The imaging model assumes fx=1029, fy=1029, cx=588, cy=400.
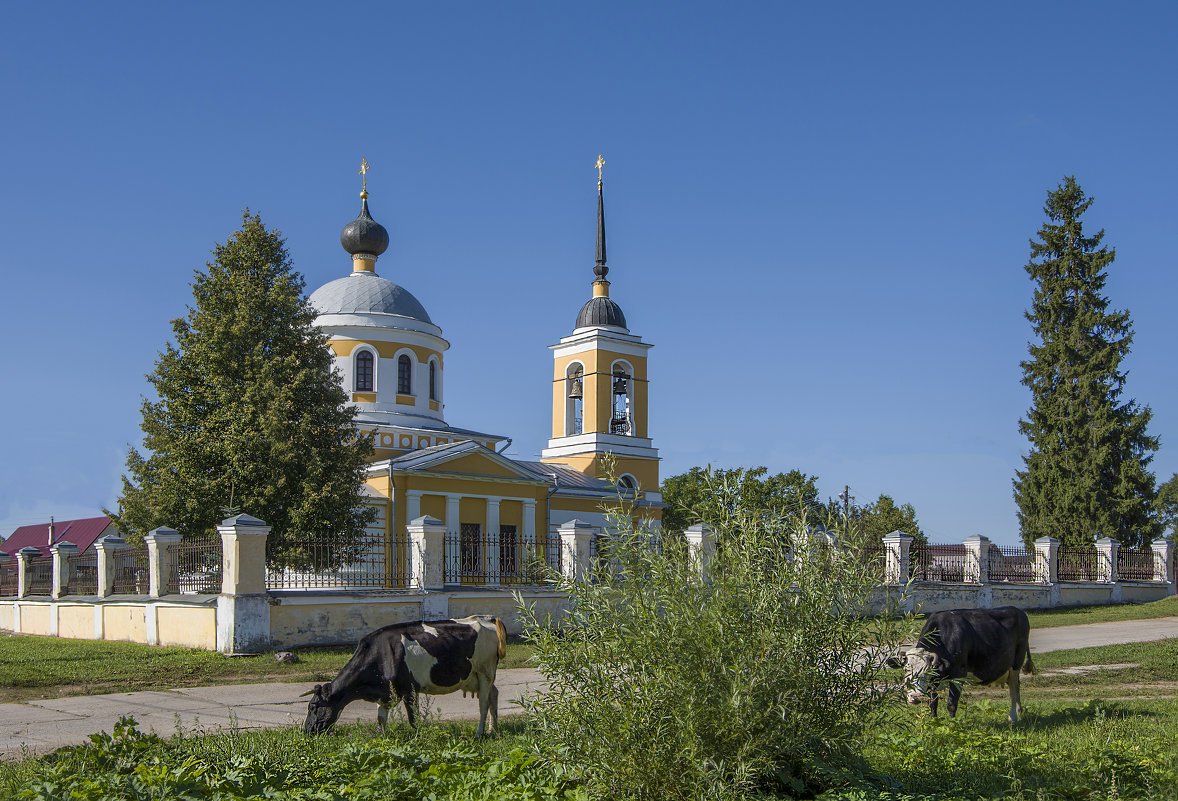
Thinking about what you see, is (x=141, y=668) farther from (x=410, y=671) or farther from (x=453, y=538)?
(x=453, y=538)

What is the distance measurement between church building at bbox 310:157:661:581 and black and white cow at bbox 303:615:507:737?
19.6 m

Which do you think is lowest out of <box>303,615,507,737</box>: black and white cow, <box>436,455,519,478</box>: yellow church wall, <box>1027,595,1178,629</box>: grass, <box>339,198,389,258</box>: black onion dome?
<box>1027,595,1178,629</box>: grass

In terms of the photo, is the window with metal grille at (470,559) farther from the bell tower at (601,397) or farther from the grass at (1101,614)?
the bell tower at (601,397)

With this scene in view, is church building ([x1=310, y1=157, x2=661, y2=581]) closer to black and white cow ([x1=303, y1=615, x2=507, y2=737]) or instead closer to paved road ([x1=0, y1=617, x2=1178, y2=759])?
paved road ([x1=0, y1=617, x2=1178, y2=759])

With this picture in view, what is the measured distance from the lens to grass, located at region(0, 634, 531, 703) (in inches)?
494

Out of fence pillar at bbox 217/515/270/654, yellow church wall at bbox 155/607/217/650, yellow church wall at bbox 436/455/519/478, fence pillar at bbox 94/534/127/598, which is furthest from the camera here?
yellow church wall at bbox 436/455/519/478

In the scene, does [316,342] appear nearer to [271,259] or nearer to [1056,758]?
[271,259]

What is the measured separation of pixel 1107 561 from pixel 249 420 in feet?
75.6

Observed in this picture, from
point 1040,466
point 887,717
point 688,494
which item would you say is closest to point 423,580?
point 887,717

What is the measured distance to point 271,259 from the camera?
2481cm

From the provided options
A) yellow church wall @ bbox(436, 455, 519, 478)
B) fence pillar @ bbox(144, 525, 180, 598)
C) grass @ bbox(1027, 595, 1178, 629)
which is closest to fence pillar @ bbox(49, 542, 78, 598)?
fence pillar @ bbox(144, 525, 180, 598)

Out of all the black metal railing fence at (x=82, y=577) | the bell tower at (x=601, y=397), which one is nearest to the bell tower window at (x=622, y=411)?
the bell tower at (x=601, y=397)

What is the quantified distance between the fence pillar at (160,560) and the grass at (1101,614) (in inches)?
651

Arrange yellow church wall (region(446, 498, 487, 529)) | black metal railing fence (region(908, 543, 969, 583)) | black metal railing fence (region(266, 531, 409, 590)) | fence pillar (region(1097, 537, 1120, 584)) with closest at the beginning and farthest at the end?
black metal railing fence (region(266, 531, 409, 590)) → black metal railing fence (region(908, 543, 969, 583)) → fence pillar (region(1097, 537, 1120, 584)) → yellow church wall (region(446, 498, 487, 529))
